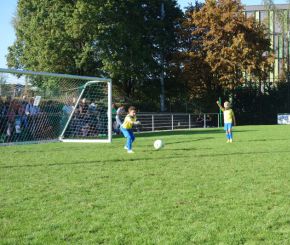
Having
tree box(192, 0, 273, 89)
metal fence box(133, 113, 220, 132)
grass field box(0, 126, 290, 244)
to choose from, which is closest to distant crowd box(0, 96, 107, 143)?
grass field box(0, 126, 290, 244)

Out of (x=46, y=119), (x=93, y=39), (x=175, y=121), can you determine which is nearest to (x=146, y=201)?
(x=46, y=119)

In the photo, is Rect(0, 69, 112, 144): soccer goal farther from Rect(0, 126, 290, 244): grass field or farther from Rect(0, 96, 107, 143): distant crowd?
Rect(0, 126, 290, 244): grass field

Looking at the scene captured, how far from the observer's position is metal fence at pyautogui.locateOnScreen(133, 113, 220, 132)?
30.5 m

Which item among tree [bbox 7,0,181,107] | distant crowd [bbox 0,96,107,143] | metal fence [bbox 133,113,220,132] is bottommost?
metal fence [bbox 133,113,220,132]

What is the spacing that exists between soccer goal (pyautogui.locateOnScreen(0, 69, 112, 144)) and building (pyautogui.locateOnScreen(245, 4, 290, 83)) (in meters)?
32.9

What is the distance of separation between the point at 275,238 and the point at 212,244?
0.70 metres

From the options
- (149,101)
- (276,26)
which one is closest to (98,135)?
(149,101)

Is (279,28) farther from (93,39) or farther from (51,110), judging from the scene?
(51,110)

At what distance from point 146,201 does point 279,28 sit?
4997 cm

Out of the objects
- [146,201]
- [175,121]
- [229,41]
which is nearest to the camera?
[146,201]

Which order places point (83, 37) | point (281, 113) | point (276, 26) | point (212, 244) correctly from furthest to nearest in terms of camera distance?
1. point (276, 26)
2. point (281, 113)
3. point (83, 37)
4. point (212, 244)

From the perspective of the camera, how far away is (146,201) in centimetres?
676

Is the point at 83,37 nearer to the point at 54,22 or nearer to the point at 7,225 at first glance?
the point at 54,22

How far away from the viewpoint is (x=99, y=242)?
484 centimetres
